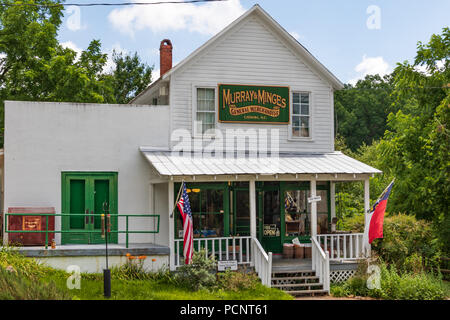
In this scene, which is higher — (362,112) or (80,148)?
(362,112)

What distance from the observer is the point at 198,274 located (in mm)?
16297

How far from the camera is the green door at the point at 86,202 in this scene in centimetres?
1925

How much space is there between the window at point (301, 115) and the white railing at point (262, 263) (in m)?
5.14

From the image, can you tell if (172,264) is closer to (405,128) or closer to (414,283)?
(414,283)

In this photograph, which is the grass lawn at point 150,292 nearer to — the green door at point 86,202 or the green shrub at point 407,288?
the green door at point 86,202

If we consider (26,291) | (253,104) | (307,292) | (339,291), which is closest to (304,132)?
(253,104)

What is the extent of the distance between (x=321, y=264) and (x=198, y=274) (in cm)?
388

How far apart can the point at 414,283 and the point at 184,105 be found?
9.02 metres

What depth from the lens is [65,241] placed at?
19.2 m

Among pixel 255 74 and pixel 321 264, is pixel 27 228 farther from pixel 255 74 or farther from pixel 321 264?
pixel 255 74

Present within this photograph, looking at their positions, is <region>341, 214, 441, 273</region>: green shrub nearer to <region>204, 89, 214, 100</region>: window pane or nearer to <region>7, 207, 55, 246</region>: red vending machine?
<region>204, 89, 214, 100</region>: window pane

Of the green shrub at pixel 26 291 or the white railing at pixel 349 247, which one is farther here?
the white railing at pixel 349 247

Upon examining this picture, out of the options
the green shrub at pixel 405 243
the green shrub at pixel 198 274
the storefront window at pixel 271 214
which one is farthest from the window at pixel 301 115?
the green shrub at pixel 198 274
